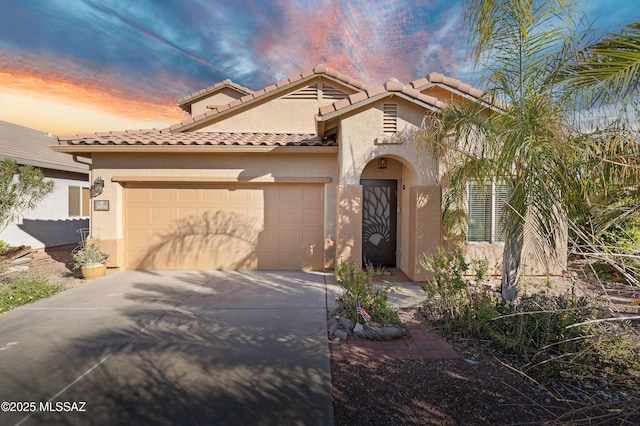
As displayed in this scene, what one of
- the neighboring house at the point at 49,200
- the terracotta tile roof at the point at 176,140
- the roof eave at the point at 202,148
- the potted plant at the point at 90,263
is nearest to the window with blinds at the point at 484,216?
the roof eave at the point at 202,148

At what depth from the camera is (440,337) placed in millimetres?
4621

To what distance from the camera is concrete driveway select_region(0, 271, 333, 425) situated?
3039 mm

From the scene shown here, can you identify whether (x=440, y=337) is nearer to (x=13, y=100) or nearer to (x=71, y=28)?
(x=71, y=28)

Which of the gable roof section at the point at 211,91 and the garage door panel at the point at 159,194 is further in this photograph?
the gable roof section at the point at 211,91

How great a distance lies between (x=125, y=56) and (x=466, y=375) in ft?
45.4

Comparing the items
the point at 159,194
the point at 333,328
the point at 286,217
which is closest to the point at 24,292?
the point at 159,194

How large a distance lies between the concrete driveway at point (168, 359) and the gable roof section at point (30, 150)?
843cm

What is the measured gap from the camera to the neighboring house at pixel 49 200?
1192cm

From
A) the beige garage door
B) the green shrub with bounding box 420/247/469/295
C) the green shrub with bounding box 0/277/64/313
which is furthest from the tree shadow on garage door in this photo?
the green shrub with bounding box 420/247/469/295

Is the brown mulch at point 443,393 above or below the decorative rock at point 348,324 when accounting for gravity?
below

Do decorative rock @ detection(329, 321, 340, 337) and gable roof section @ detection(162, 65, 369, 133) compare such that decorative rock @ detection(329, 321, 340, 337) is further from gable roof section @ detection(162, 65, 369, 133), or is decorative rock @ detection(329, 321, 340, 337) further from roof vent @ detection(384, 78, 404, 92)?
gable roof section @ detection(162, 65, 369, 133)

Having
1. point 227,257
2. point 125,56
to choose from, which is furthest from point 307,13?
point 227,257

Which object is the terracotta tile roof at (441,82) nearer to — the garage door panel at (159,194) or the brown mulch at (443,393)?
the brown mulch at (443,393)

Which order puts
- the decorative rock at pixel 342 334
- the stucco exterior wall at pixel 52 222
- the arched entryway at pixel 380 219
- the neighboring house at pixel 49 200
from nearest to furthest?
1. the decorative rock at pixel 342 334
2. the arched entryway at pixel 380 219
3. the stucco exterior wall at pixel 52 222
4. the neighboring house at pixel 49 200
